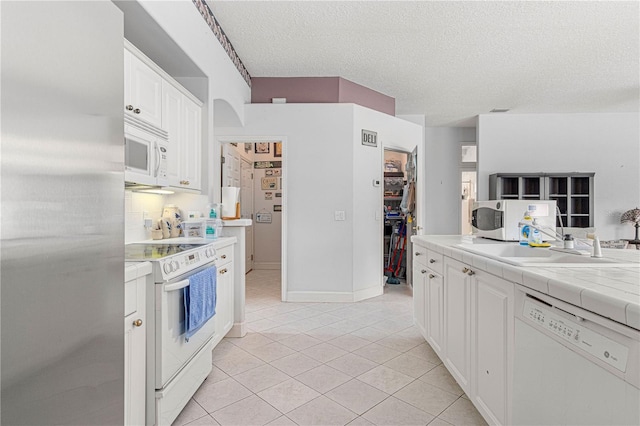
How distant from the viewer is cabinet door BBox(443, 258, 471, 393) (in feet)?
6.01

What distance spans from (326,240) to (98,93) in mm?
3583

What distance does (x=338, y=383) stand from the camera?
220 centimetres

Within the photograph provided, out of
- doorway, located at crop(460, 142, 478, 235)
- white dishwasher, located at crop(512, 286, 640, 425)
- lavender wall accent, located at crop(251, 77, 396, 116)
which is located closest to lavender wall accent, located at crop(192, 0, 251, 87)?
lavender wall accent, located at crop(251, 77, 396, 116)

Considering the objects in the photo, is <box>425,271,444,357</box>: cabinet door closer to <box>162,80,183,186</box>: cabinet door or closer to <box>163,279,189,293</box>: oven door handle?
<box>163,279,189,293</box>: oven door handle

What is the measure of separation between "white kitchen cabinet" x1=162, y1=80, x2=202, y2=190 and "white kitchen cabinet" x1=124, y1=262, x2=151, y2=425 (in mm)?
1119

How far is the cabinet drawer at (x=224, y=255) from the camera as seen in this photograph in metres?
2.62

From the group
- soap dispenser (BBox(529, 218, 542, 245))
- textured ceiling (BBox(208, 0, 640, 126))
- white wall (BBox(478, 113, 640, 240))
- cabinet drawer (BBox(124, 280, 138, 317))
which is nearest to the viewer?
cabinet drawer (BBox(124, 280, 138, 317))

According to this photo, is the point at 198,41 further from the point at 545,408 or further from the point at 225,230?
the point at 545,408

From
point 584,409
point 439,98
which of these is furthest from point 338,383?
point 439,98

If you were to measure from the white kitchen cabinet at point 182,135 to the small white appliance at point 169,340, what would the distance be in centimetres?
78

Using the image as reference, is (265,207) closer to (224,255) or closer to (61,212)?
(224,255)

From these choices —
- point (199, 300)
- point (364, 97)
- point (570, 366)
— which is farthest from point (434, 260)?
point (364, 97)

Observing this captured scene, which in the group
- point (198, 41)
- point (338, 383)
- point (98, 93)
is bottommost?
point (338, 383)

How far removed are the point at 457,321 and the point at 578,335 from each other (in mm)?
1002
